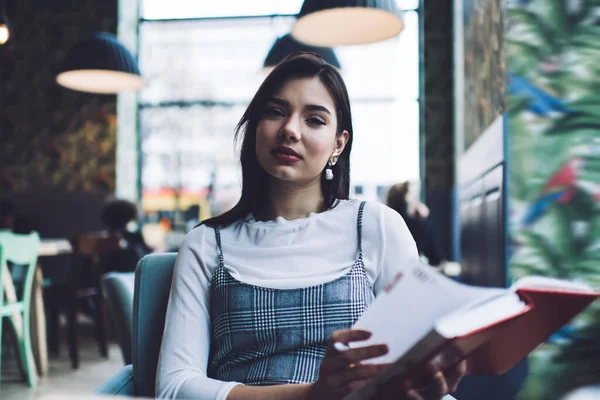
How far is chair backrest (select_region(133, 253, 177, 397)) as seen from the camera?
1.27 m

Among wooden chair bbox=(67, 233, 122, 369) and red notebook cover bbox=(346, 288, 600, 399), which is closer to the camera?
red notebook cover bbox=(346, 288, 600, 399)

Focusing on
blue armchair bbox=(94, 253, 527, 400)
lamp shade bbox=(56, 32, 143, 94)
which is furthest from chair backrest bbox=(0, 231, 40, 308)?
blue armchair bbox=(94, 253, 527, 400)

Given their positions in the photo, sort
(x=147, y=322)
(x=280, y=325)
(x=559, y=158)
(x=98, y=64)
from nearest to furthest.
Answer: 1. (x=280, y=325)
2. (x=147, y=322)
3. (x=559, y=158)
4. (x=98, y=64)

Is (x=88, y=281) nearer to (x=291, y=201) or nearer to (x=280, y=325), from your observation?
(x=291, y=201)

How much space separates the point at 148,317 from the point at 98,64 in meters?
2.93

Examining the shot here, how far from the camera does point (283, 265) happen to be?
3.56ft

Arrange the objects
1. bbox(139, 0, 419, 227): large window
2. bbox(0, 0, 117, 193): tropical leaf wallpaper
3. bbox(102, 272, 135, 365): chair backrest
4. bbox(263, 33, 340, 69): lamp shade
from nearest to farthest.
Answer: bbox(102, 272, 135, 365): chair backrest → bbox(263, 33, 340, 69): lamp shade → bbox(139, 0, 419, 227): large window → bbox(0, 0, 117, 193): tropical leaf wallpaper

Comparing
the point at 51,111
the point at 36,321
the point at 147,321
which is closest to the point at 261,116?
the point at 147,321

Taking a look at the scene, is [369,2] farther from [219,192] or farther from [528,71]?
[219,192]

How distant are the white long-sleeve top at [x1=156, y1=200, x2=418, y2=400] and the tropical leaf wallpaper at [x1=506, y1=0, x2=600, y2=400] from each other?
3.71 feet

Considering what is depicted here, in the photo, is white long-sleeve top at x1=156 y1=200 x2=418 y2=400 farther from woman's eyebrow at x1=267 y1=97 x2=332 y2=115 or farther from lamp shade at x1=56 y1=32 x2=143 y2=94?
lamp shade at x1=56 y1=32 x2=143 y2=94

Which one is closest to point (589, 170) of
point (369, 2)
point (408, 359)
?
point (369, 2)

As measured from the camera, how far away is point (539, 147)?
204 centimetres

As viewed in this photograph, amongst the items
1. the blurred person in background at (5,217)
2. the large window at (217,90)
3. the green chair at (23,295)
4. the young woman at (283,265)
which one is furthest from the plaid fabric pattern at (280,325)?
the large window at (217,90)
